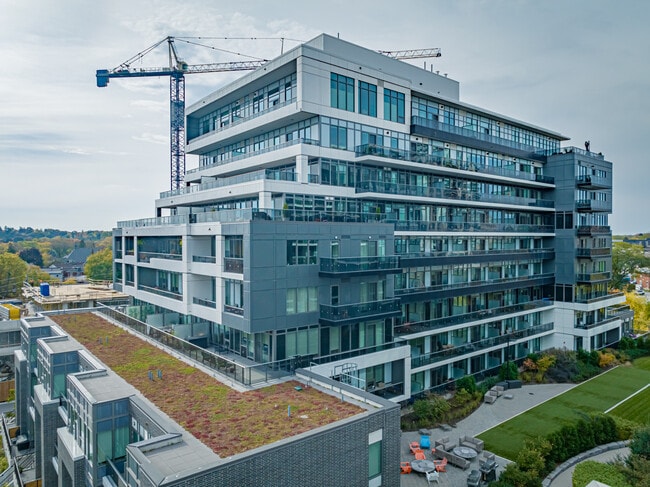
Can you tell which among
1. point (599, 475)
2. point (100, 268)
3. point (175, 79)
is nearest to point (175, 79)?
point (175, 79)

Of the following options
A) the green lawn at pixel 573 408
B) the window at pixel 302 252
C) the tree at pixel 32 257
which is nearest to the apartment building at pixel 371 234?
the window at pixel 302 252

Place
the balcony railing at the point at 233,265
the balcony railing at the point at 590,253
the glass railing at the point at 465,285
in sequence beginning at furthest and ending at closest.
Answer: the balcony railing at the point at 590,253, the glass railing at the point at 465,285, the balcony railing at the point at 233,265

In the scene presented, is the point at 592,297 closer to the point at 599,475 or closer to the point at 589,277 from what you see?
the point at 589,277

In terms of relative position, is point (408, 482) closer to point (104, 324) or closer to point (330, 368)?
point (330, 368)

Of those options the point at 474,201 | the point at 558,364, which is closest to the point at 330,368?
the point at 474,201

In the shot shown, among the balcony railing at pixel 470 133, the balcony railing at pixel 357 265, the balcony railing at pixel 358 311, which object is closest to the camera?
the balcony railing at pixel 358 311

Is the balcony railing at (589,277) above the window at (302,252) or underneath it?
underneath

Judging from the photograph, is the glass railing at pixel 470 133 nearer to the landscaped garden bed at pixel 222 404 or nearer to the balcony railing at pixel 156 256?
the balcony railing at pixel 156 256
